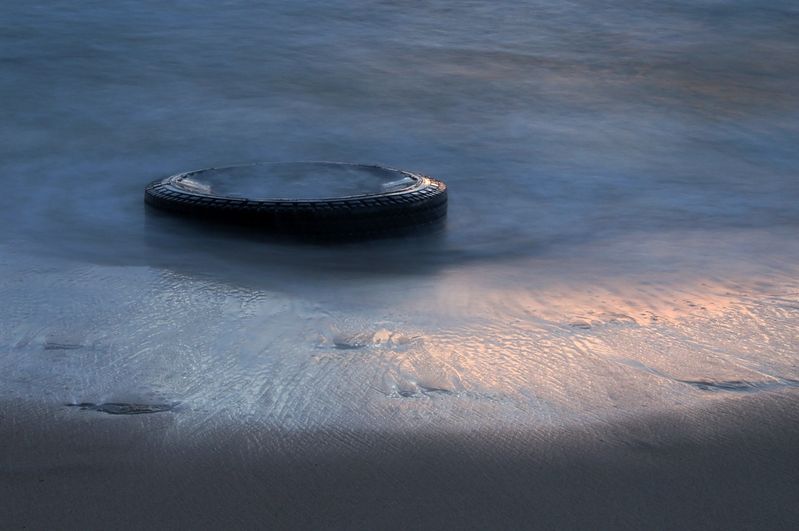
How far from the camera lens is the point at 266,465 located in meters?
1.95

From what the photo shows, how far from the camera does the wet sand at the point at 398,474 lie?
1777mm

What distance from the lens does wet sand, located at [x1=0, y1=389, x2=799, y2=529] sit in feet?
5.83

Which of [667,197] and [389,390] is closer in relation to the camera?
[389,390]

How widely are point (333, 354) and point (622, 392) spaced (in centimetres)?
68

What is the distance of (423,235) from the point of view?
4582 mm

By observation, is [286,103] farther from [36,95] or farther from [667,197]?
[667,197]

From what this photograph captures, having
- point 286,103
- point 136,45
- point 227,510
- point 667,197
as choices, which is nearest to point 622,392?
point 227,510

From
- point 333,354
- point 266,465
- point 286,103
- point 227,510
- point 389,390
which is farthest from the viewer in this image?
point 286,103

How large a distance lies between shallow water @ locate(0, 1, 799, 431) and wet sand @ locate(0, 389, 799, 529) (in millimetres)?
106

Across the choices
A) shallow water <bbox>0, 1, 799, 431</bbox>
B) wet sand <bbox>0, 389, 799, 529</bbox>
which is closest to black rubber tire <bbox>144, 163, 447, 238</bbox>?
shallow water <bbox>0, 1, 799, 431</bbox>

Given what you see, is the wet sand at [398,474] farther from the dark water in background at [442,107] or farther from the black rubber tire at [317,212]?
the black rubber tire at [317,212]

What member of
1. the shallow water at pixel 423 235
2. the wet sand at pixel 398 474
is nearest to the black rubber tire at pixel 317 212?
the shallow water at pixel 423 235

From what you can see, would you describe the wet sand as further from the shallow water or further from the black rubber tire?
the black rubber tire

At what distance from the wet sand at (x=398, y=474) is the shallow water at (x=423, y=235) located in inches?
4.2
